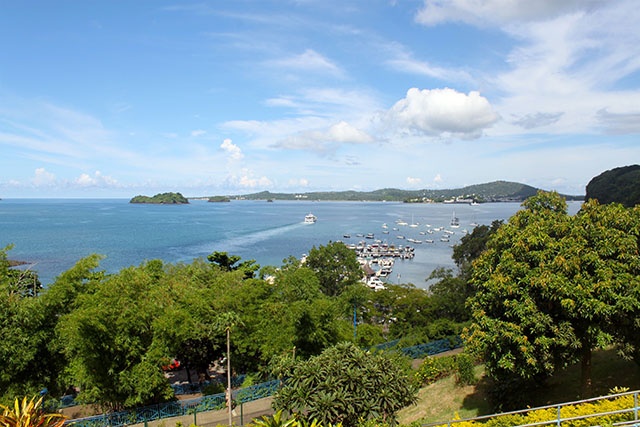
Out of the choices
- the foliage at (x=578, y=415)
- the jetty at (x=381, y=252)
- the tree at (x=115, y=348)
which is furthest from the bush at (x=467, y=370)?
the jetty at (x=381, y=252)

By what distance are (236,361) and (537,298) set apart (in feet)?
39.9

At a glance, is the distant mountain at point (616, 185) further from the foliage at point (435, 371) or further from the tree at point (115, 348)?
the tree at point (115, 348)

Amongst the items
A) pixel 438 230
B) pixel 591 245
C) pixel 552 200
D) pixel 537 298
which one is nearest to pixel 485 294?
pixel 537 298

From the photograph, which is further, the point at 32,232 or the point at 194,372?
the point at 32,232

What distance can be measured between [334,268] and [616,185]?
53445 millimetres

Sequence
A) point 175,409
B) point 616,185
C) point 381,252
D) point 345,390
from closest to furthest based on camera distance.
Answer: point 345,390, point 175,409, point 616,185, point 381,252

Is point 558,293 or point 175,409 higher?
point 558,293

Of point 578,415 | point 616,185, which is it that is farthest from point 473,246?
point 616,185

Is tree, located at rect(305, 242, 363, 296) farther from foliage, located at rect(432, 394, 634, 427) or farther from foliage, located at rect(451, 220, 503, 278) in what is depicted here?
foliage, located at rect(432, 394, 634, 427)

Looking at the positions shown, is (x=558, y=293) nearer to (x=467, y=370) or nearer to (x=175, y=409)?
(x=467, y=370)

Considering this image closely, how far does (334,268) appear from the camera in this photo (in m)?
33.2

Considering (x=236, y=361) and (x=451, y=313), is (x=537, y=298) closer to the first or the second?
(x=236, y=361)

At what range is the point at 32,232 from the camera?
86188 millimetres

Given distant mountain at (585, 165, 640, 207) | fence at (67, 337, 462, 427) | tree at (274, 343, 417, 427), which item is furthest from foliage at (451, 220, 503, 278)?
tree at (274, 343, 417, 427)
